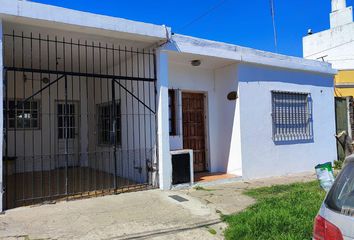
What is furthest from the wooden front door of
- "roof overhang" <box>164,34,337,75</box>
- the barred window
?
the barred window

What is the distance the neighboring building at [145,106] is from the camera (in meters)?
6.96

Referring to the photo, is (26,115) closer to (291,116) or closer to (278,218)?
(291,116)

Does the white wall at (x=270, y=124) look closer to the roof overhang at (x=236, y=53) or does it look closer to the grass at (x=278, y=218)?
the roof overhang at (x=236, y=53)

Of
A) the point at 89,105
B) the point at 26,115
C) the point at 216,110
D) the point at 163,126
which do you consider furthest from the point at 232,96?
the point at 26,115

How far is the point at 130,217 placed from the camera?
5.58 m

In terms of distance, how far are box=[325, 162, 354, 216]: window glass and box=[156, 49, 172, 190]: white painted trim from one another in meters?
5.14

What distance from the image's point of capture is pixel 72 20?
615 cm

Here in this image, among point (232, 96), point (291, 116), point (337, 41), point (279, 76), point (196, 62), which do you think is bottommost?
point (291, 116)

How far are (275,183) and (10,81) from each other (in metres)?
8.36

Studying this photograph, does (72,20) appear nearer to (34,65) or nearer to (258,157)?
(34,65)

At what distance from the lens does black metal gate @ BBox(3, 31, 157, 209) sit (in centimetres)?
730

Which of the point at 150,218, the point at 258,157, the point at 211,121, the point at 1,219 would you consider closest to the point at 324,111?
the point at 258,157

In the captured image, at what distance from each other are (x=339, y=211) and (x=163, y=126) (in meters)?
5.40

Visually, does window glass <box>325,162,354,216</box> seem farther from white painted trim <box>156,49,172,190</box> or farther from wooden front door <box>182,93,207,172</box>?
wooden front door <box>182,93,207,172</box>
